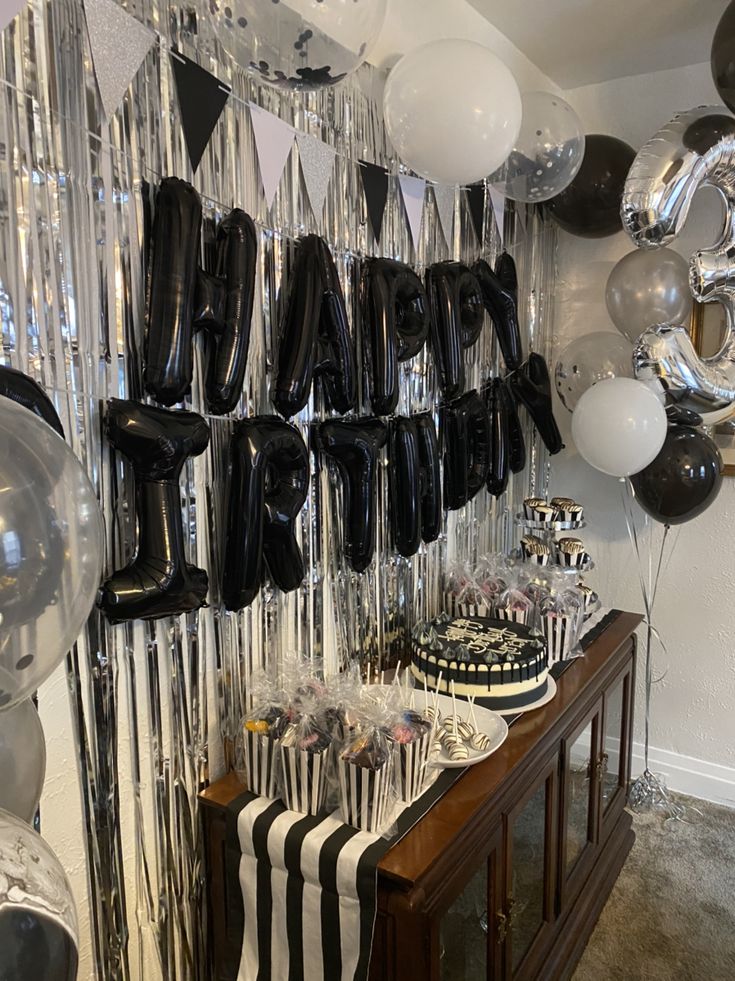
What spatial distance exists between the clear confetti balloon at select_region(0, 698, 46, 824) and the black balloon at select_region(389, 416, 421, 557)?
1075 mm

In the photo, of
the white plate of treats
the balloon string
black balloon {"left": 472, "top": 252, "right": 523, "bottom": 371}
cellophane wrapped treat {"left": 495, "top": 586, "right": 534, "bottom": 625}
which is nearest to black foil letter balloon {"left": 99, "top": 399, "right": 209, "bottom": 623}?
the white plate of treats

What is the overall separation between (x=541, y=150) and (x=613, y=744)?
1.65 meters

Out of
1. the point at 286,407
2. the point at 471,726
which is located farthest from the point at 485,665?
the point at 286,407

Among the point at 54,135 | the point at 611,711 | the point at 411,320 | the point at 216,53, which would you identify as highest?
the point at 216,53

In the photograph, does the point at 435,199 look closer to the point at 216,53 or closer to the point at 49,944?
the point at 216,53

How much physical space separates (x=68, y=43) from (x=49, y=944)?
3.63 ft

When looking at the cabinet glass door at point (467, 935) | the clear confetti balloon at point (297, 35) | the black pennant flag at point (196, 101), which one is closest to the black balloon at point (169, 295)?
the black pennant flag at point (196, 101)

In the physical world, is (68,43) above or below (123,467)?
above

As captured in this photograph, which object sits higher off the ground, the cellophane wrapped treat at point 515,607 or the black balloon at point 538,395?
the black balloon at point 538,395

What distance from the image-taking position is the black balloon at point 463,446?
6.73 feet

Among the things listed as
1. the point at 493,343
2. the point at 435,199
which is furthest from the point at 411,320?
the point at 493,343

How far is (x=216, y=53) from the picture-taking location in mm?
1298

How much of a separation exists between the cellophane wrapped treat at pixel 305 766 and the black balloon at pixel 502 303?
1.32 metres

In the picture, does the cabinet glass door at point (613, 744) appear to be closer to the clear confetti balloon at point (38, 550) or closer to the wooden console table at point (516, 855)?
the wooden console table at point (516, 855)
